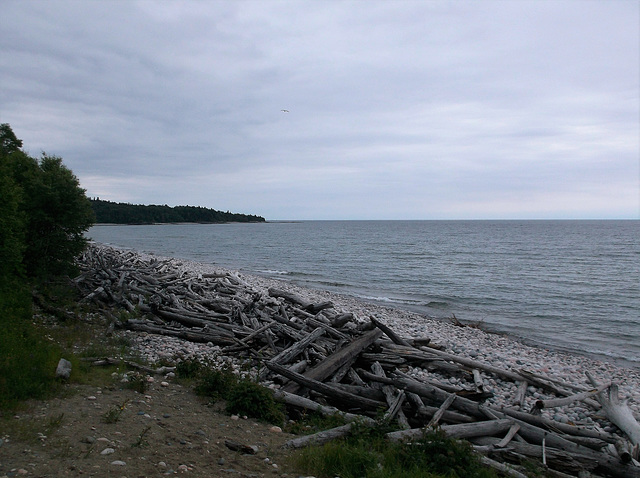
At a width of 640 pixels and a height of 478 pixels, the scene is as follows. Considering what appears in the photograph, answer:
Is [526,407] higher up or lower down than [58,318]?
lower down

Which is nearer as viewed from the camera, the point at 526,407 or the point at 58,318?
the point at 526,407

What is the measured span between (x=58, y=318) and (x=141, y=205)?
200 m

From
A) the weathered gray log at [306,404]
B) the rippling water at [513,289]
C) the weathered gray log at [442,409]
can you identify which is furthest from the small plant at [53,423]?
the rippling water at [513,289]

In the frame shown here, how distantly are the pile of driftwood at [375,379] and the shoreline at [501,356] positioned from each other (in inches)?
13.2

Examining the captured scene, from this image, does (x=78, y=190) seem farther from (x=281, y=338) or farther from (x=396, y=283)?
(x=396, y=283)

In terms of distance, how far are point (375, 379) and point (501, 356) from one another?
7.09 m

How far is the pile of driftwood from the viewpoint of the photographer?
6914 millimetres

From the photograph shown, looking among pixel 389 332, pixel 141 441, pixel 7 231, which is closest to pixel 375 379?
pixel 389 332

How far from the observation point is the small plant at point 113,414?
20.6 ft

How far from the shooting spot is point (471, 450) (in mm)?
6348

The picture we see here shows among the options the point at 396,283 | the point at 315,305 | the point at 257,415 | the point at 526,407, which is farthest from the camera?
the point at 396,283

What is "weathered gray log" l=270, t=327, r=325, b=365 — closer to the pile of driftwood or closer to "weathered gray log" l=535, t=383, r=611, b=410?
the pile of driftwood

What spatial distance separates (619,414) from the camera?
8.37m

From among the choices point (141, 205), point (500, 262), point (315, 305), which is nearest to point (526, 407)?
point (315, 305)
